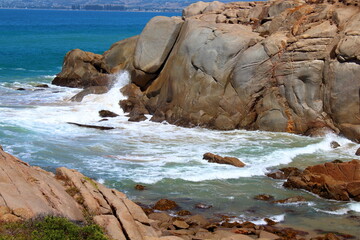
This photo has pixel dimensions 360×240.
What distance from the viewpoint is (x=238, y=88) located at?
28.8m

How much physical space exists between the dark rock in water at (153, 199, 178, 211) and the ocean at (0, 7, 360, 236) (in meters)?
0.42

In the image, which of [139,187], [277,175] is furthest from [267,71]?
[139,187]

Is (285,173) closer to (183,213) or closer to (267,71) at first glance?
(183,213)

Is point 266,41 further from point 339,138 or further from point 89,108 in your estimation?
point 89,108

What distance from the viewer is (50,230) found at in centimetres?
1158

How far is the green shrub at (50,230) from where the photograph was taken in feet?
37.0

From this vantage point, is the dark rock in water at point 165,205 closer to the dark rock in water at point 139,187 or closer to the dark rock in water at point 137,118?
the dark rock in water at point 139,187

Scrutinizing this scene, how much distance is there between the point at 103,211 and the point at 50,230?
278 centimetres

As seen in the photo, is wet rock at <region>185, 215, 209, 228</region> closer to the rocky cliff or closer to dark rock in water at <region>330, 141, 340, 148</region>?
dark rock in water at <region>330, 141, 340, 148</region>

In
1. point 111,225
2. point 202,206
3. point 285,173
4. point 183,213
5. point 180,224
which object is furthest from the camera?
point 285,173

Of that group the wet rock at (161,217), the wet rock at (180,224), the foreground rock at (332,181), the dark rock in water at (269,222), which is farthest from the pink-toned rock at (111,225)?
the foreground rock at (332,181)

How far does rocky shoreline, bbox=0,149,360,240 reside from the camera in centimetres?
1305

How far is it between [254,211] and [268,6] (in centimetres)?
1914

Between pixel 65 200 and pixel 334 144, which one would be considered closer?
pixel 65 200
